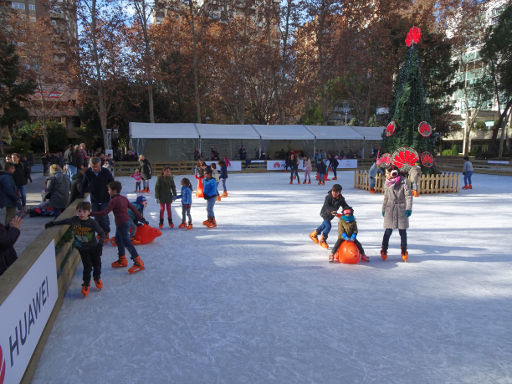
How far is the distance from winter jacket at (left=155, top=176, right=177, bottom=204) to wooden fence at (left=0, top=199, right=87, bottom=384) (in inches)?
76.3

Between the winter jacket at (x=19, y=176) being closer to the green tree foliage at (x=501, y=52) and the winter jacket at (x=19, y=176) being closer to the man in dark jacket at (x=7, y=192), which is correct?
the man in dark jacket at (x=7, y=192)

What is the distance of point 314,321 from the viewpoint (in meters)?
3.63

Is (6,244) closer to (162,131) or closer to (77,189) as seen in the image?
(77,189)

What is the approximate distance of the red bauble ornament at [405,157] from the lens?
13.3m

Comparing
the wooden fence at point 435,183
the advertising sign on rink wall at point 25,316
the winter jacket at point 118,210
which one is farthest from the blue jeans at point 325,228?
the wooden fence at point 435,183

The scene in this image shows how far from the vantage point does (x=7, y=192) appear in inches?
271

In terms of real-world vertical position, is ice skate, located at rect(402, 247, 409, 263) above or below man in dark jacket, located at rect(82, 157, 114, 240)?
below

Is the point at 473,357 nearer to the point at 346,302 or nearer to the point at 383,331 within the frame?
the point at 383,331

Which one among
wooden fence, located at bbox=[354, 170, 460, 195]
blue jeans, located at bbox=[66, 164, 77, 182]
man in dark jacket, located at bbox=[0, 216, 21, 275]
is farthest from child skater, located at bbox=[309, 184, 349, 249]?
wooden fence, located at bbox=[354, 170, 460, 195]

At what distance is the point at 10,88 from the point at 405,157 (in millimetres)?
25944

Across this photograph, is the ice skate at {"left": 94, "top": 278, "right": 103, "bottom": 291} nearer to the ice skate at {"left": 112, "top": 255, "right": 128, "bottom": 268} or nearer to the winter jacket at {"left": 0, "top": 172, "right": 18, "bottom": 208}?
the ice skate at {"left": 112, "top": 255, "right": 128, "bottom": 268}

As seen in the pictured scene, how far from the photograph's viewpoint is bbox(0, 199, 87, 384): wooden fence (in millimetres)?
2519

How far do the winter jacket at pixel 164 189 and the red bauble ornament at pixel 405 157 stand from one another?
9111 millimetres

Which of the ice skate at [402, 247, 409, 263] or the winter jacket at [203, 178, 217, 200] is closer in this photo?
the ice skate at [402, 247, 409, 263]
